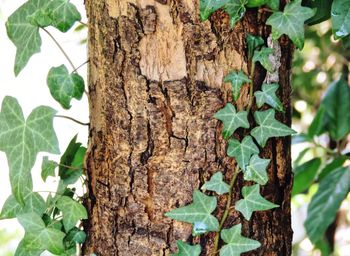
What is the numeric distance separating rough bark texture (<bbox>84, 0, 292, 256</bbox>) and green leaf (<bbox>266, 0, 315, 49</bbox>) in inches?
1.7

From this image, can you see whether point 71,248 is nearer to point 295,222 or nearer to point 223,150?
point 223,150

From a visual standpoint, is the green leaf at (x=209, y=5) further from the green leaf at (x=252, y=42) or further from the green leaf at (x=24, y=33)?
the green leaf at (x=24, y=33)

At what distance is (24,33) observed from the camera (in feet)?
2.93

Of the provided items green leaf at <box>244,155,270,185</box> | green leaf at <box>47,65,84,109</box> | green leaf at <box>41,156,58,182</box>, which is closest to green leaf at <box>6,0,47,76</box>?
green leaf at <box>47,65,84,109</box>

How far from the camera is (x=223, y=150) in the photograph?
2.70ft

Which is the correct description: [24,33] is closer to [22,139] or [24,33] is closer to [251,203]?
[22,139]

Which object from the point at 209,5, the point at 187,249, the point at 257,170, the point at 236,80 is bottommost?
the point at 187,249

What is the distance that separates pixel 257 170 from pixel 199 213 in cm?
10

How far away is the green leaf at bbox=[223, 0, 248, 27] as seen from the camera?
2.57 feet

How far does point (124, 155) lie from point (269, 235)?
23cm

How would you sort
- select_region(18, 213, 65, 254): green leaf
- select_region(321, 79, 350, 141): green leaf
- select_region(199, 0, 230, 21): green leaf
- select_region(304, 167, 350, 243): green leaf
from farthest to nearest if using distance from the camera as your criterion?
select_region(321, 79, 350, 141): green leaf → select_region(304, 167, 350, 243): green leaf → select_region(18, 213, 65, 254): green leaf → select_region(199, 0, 230, 21): green leaf

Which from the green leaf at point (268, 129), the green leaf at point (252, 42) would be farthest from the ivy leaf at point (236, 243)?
the green leaf at point (252, 42)

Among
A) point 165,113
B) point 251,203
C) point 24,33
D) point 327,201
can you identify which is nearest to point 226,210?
point 251,203

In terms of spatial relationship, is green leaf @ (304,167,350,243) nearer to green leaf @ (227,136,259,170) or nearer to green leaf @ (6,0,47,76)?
green leaf @ (227,136,259,170)
